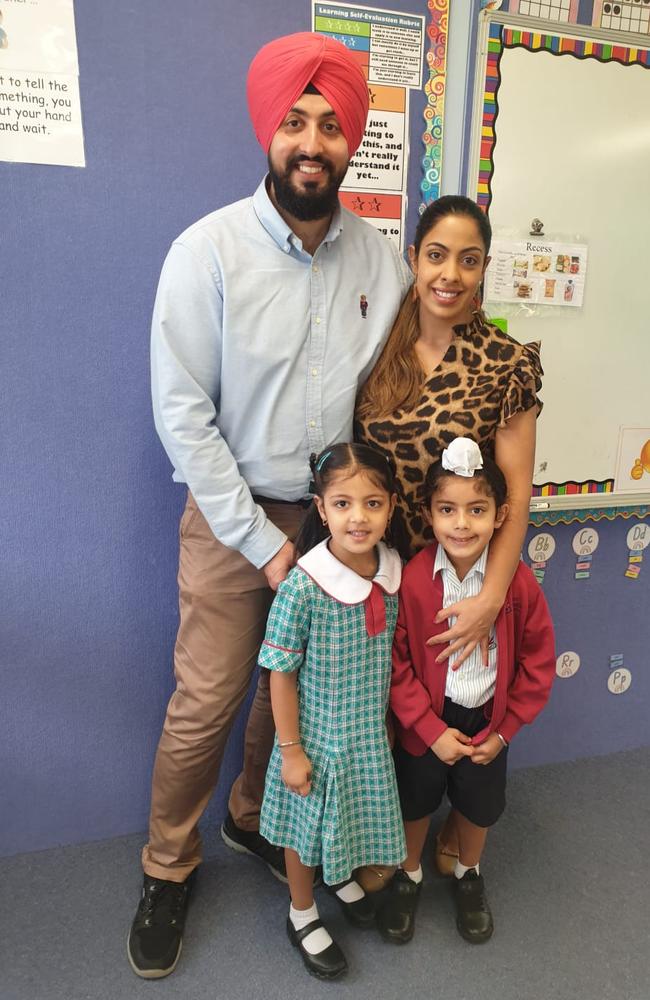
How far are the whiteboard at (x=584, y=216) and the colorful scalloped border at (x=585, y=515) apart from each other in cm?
6

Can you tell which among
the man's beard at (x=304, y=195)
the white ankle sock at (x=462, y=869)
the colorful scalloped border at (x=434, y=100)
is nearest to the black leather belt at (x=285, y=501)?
the man's beard at (x=304, y=195)

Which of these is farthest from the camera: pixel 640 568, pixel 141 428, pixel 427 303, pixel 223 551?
pixel 640 568

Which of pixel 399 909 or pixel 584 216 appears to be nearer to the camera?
pixel 399 909

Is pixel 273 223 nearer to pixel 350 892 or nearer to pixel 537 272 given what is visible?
pixel 537 272

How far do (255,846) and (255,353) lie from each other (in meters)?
1.27

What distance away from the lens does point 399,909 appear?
1.53 meters

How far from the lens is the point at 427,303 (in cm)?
136

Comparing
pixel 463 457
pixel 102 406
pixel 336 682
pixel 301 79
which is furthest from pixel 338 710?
pixel 301 79

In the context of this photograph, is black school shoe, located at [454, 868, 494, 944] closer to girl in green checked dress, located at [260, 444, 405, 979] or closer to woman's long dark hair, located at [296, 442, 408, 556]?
girl in green checked dress, located at [260, 444, 405, 979]

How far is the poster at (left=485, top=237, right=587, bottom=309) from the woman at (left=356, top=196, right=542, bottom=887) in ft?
1.33

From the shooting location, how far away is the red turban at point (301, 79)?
1.23 m

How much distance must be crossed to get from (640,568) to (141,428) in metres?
1.58

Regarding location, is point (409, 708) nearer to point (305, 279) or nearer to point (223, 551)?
point (223, 551)

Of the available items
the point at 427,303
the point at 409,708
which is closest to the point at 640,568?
the point at 409,708
